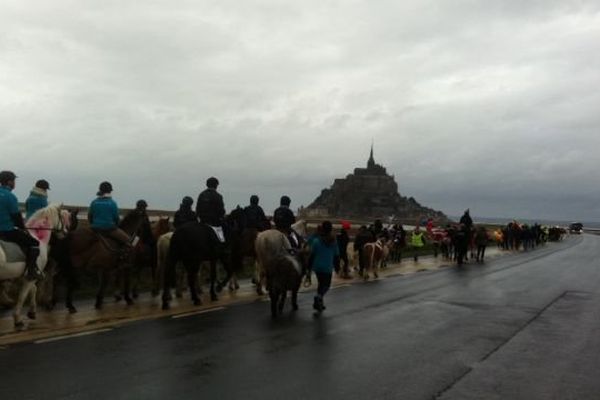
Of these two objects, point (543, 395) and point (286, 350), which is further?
point (286, 350)

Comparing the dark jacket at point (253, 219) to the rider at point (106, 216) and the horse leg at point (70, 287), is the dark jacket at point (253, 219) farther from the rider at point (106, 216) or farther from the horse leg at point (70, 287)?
the horse leg at point (70, 287)

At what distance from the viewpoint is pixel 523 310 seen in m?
14.6

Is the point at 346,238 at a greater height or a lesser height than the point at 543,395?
greater

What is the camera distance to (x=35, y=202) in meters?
12.7

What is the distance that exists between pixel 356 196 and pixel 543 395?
167431mm

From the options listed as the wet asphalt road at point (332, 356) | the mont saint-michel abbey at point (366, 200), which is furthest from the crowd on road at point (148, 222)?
the mont saint-michel abbey at point (366, 200)

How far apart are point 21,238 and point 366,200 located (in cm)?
16238

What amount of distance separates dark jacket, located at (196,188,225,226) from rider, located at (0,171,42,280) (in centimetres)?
469

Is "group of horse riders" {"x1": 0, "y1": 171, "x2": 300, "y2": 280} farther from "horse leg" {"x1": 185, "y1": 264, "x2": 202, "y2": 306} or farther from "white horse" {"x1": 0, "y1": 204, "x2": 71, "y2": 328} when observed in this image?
"horse leg" {"x1": 185, "y1": 264, "x2": 202, "y2": 306}

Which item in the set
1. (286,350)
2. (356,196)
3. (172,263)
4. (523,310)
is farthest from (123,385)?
(356,196)

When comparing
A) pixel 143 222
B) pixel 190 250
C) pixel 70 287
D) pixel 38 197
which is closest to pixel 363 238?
pixel 143 222

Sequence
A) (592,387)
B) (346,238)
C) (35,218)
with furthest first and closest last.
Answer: (346,238), (35,218), (592,387)

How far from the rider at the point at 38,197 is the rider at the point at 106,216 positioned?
1.19 m

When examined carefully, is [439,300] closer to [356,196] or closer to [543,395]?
[543,395]
